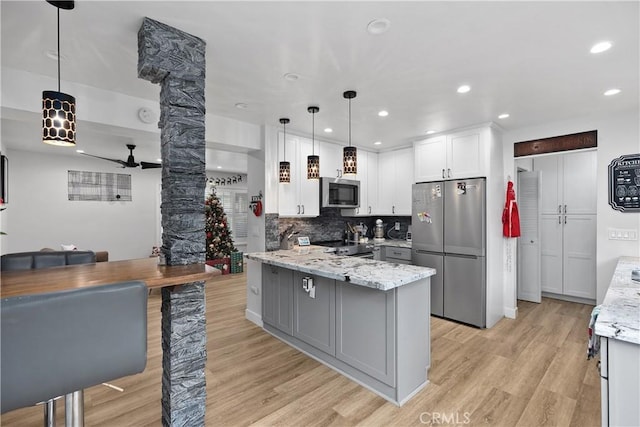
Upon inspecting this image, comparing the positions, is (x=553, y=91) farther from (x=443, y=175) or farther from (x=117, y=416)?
(x=117, y=416)

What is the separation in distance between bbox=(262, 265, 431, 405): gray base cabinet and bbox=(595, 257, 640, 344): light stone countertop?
108cm

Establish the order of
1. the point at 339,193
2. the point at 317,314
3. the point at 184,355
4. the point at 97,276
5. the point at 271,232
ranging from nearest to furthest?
the point at 97,276 → the point at 184,355 → the point at 317,314 → the point at 271,232 → the point at 339,193

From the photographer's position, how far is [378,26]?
1.77m

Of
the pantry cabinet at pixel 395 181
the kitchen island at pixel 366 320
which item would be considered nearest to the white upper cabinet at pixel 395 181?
the pantry cabinet at pixel 395 181

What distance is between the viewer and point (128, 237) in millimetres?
6453

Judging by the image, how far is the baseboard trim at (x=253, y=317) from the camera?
3.66 m

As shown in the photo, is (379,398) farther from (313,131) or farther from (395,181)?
(395,181)

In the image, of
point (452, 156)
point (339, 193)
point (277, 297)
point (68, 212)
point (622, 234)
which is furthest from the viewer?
point (68, 212)

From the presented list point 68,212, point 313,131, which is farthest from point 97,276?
point 68,212

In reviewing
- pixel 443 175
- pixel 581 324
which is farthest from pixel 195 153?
pixel 581 324

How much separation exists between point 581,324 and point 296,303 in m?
3.47

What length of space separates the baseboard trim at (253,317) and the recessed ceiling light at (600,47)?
384 cm

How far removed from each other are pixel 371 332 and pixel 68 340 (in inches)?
72.5

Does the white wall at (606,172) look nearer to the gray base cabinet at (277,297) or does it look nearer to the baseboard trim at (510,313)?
the baseboard trim at (510,313)
